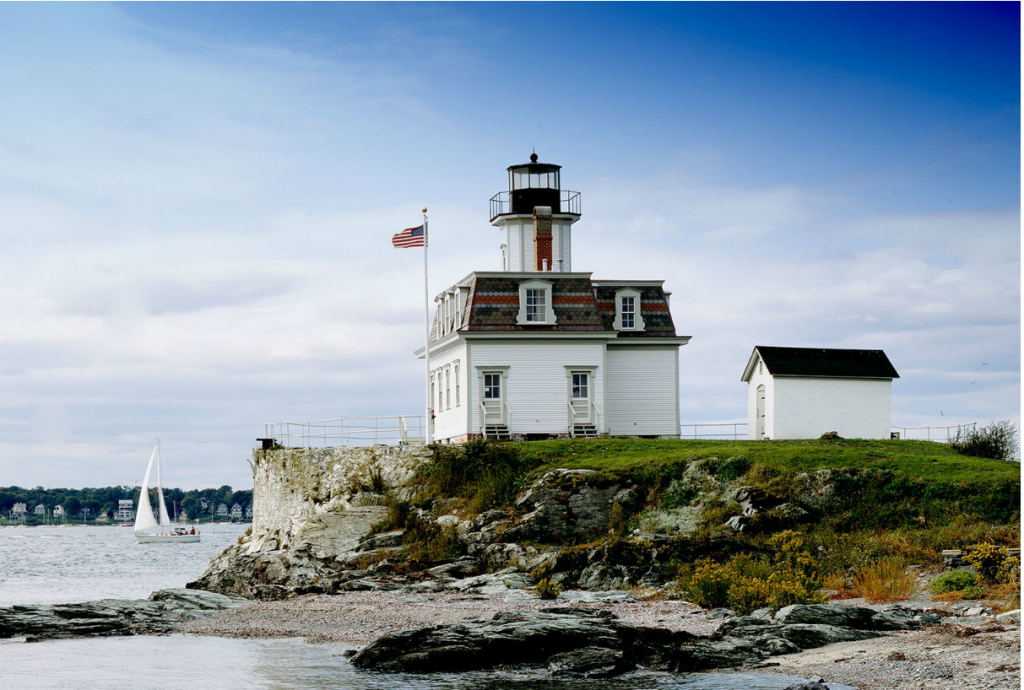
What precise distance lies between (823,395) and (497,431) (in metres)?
11.5

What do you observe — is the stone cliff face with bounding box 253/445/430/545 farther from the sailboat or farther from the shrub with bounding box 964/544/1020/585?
the sailboat

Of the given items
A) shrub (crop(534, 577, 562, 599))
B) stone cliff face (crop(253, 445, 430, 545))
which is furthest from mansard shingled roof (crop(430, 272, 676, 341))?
shrub (crop(534, 577, 562, 599))

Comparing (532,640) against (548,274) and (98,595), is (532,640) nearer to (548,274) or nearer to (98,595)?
(548,274)

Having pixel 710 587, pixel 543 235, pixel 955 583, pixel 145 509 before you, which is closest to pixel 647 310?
pixel 543 235

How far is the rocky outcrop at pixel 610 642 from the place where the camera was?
58.6 feet

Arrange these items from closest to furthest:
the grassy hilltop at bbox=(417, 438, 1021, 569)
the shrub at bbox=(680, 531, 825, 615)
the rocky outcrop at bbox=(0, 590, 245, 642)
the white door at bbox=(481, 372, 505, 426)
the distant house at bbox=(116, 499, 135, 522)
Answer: the shrub at bbox=(680, 531, 825, 615) → the rocky outcrop at bbox=(0, 590, 245, 642) → the grassy hilltop at bbox=(417, 438, 1021, 569) → the white door at bbox=(481, 372, 505, 426) → the distant house at bbox=(116, 499, 135, 522)

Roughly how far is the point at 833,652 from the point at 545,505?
47.0 feet

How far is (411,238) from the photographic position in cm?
3831

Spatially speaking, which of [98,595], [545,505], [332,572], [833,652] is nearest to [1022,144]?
[833,652]

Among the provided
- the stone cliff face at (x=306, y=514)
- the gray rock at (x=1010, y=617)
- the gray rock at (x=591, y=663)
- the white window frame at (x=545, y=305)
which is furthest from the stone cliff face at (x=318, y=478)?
the gray rock at (x=1010, y=617)

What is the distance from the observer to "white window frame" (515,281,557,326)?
3928 centimetres

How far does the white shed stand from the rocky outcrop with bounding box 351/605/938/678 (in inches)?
753

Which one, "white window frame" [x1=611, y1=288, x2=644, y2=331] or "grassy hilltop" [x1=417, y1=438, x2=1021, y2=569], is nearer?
"grassy hilltop" [x1=417, y1=438, x2=1021, y2=569]

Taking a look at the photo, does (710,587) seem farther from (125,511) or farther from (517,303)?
(125,511)
